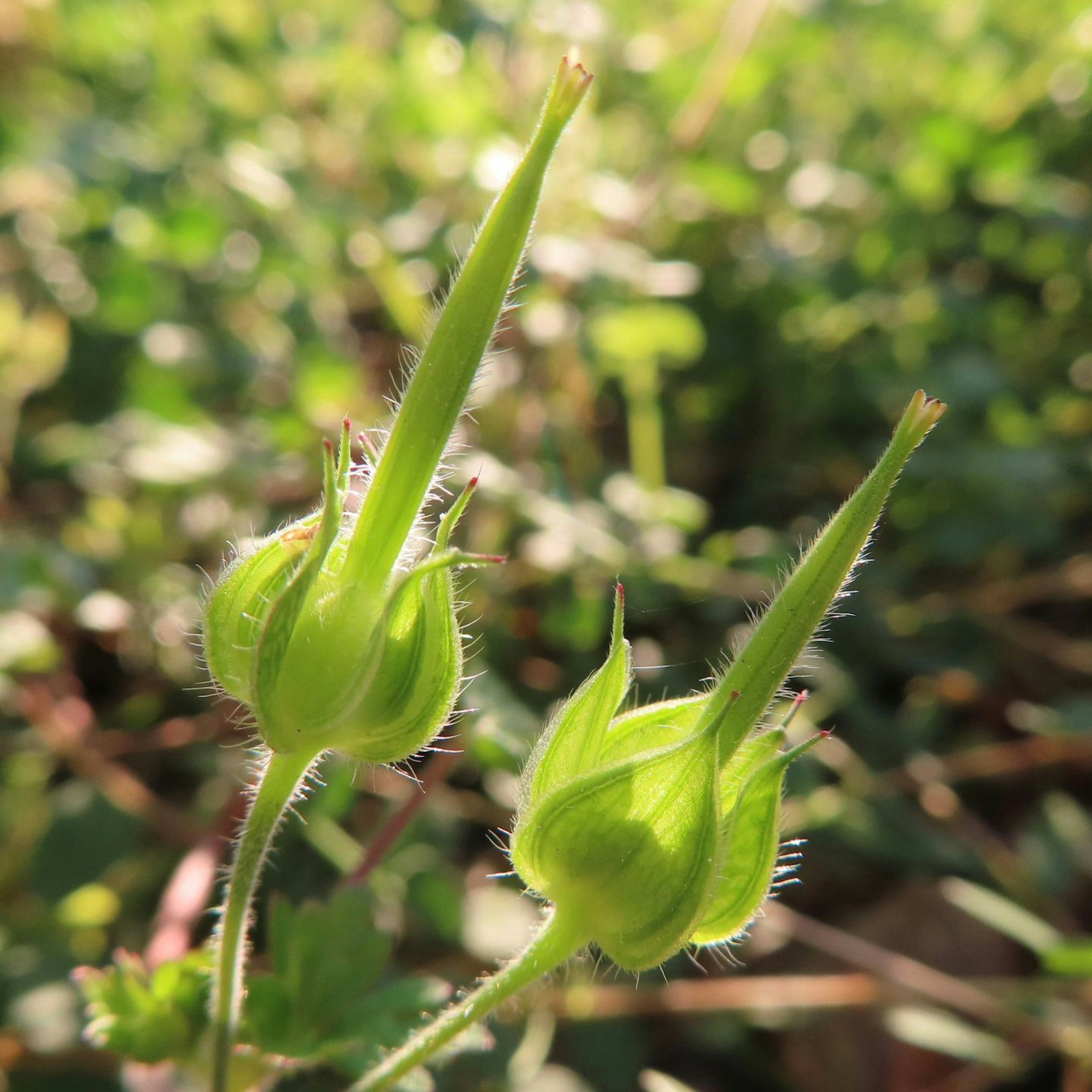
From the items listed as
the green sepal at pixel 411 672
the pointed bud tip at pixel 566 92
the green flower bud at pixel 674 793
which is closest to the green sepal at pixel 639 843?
the green flower bud at pixel 674 793

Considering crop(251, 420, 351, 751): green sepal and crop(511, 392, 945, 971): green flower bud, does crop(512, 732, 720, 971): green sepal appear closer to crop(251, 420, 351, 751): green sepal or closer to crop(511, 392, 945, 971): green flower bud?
crop(511, 392, 945, 971): green flower bud

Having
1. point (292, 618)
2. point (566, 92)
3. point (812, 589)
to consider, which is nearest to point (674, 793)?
point (812, 589)

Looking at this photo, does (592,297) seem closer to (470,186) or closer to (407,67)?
Answer: (470,186)

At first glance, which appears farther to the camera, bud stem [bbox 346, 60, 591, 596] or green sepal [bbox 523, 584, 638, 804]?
green sepal [bbox 523, 584, 638, 804]

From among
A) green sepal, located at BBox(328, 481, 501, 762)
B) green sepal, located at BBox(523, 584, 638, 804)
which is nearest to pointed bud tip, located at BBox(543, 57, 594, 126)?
green sepal, located at BBox(328, 481, 501, 762)

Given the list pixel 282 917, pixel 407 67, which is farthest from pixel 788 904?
pixel 407 67

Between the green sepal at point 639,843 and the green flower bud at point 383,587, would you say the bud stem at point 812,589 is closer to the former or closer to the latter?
the green sepal at point 639,843
